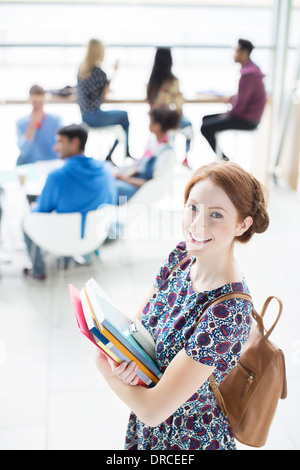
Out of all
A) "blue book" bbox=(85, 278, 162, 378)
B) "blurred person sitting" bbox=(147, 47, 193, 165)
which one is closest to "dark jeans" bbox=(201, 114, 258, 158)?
"blurred person sitting" bbox=(147, 47, 193, 165)

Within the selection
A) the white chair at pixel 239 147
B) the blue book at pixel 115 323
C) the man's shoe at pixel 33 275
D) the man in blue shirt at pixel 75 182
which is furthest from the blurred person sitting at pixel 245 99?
the blue book at pixel 115 323

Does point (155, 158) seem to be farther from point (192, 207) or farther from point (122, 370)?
point (122, 370)

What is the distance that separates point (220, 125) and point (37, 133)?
172 cm

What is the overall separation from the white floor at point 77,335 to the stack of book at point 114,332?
3.75 feet

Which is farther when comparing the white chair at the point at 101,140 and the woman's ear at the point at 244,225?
the white chair at the point at 101,140

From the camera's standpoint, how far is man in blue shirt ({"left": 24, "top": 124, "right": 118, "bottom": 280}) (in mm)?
3248

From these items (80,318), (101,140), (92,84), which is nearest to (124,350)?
(80,318)

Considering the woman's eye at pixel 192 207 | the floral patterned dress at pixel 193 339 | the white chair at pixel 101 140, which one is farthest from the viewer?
the white chair at pixel 101 140

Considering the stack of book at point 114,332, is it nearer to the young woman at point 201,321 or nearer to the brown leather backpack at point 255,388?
the young woman at point 201,321

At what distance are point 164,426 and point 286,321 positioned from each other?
182 centimetres

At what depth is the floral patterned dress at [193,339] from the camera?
4.40 ft

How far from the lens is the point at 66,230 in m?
3.19

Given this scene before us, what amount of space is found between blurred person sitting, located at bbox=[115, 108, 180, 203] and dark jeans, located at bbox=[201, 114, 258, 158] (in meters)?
1.18

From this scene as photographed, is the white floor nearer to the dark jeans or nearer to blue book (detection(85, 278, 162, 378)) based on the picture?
the dark jeans
